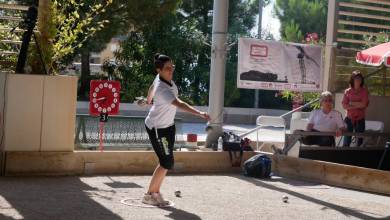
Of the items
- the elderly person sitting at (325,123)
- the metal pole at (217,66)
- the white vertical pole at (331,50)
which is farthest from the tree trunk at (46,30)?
the white vertical pole at (331,50)

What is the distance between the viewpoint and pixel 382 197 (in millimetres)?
8914

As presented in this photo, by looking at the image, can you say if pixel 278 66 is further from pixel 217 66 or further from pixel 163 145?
pixel 163 145

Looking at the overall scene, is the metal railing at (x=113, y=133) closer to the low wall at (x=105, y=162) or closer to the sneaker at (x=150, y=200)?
the low wall at (x=105, y=162)

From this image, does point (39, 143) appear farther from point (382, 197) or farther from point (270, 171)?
point (382, 197)

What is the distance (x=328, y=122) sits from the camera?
11008mm

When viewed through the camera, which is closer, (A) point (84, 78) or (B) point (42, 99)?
(B) point (42, 99)

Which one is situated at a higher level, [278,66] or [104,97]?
[278,66]

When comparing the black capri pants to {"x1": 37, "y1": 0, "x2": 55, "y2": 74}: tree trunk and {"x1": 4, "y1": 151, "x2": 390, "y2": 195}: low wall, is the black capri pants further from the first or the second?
{"x1": 37, "y1": 0, "x2": 55, "y2": 74}: tree trunk

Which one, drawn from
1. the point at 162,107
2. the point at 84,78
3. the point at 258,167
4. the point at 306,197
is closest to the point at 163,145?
the point at 162,107

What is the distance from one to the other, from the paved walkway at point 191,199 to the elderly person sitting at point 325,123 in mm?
1335

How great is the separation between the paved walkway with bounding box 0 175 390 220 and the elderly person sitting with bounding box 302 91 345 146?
1.33 m

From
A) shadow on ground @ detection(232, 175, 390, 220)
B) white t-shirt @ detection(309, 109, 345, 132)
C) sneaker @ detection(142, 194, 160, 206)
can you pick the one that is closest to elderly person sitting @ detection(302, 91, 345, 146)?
white t-shirt @ detection(309, 109, 345, 132)

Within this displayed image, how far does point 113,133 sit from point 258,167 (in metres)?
2.67

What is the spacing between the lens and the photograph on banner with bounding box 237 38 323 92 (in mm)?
12477
